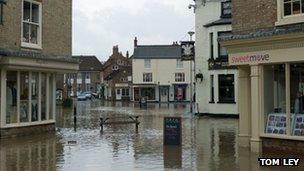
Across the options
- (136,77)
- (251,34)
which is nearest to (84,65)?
(136,77)

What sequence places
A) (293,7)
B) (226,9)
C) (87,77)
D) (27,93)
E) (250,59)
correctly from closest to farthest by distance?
(293,7)
(250,59)
(27,93)
(226,9)
(87,77)

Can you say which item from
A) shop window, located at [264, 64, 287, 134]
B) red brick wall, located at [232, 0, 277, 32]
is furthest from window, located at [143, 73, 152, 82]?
shop window, located at [264, 64, 287, 134]

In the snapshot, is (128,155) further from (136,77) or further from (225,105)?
(136,77)

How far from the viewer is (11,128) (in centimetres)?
2145

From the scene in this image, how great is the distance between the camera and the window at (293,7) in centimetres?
1559

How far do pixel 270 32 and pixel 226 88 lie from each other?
69.2 feet

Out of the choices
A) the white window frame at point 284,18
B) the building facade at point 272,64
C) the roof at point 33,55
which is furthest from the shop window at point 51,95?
the white window frame at point 284,18

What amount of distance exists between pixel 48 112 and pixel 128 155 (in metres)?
9.45

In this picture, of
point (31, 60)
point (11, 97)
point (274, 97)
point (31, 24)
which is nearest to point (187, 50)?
point (31, 24)

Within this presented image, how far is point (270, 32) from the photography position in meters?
15.7

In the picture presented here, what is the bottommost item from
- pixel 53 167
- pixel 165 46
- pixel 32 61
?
pixel 53 167

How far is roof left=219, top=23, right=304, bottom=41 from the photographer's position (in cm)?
1506

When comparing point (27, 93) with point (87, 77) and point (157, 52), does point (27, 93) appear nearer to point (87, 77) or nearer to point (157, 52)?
point (157, 52)

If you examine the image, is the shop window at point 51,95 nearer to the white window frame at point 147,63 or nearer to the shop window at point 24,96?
the shop window at point 24,96
